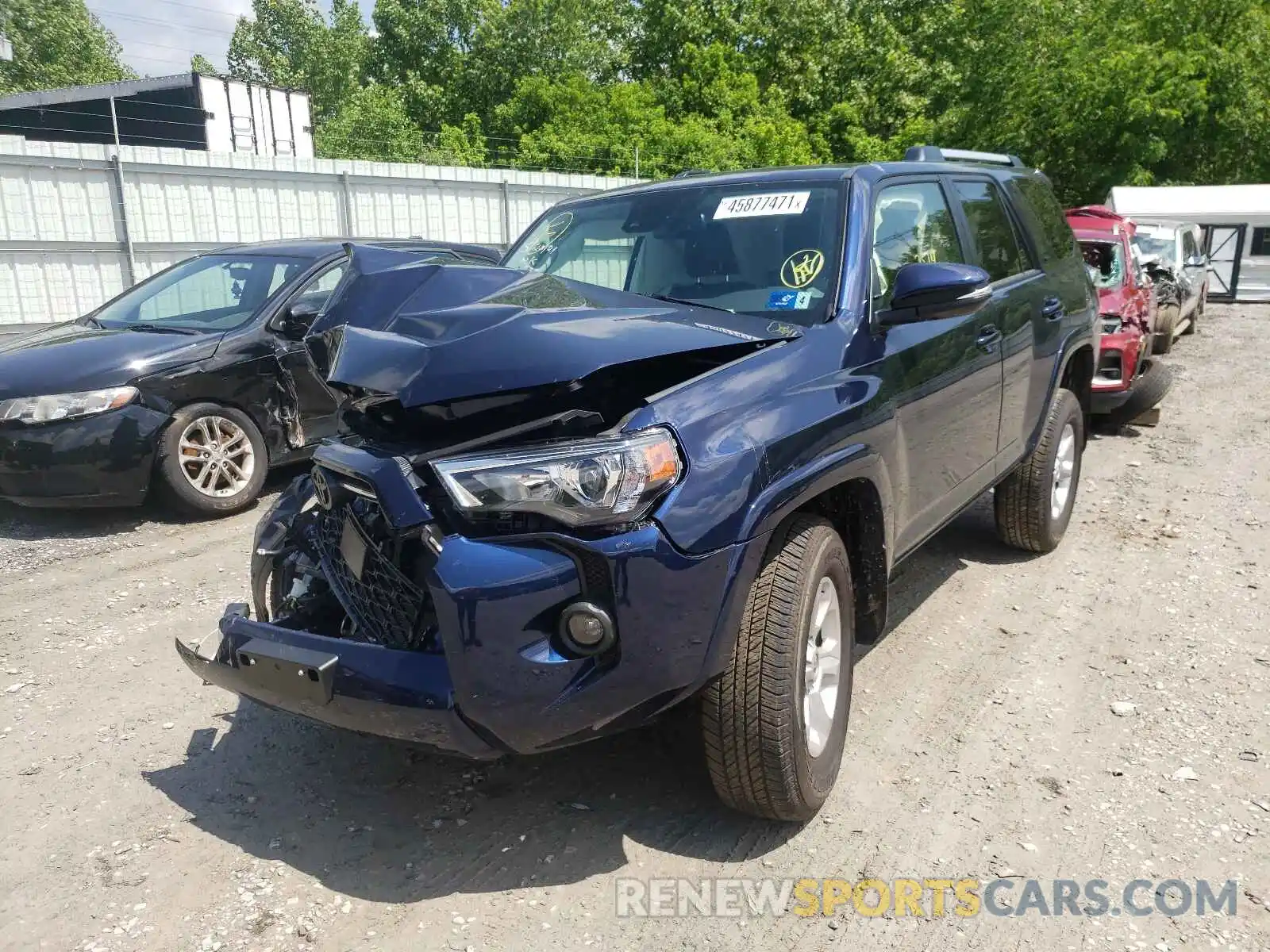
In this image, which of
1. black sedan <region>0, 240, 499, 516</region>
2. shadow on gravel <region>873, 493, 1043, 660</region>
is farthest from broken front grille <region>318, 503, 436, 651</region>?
black sedan <region>0, 240, 499, 516</region>

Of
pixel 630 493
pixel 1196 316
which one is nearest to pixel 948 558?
pixel 630 493

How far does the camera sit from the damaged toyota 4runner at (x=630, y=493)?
235 centimetres

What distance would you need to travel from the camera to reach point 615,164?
70.5ft

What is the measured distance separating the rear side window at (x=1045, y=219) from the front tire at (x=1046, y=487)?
0.75 meters

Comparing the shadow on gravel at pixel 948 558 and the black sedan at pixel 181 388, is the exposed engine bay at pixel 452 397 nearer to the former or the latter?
the shadow on gravel at pixel 948 558

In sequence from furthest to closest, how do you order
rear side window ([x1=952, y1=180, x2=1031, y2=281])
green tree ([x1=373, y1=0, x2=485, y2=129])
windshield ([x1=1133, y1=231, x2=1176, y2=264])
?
green tree ([x1=373, y1=0, x2=485, y2=129]) → windshield ([x1=1133, y1=231, x2=1176, y2=264]) → rear side window ([x1=952, y1=180, x2=1031, y2=281])

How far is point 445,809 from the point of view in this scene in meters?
3.09

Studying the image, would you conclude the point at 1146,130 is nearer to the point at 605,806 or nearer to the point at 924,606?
the point at 924,606

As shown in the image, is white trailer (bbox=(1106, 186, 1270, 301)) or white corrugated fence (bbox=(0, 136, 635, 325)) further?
white trailer (bbox=(1106, 186, 1270, 301))

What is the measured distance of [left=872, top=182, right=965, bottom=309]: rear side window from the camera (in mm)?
3498

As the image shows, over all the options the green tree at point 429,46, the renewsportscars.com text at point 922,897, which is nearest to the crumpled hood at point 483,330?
the renewsportscars.com text at point 922,897

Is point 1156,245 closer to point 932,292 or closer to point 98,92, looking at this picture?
point 932,292

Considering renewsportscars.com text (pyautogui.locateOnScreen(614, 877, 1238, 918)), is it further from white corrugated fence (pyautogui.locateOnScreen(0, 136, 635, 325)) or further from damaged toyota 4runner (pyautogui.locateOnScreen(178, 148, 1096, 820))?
white corrugated fence (pyautogui.locateOnScreen(0, 136, 635, 325))

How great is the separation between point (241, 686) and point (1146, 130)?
28.7 metres
